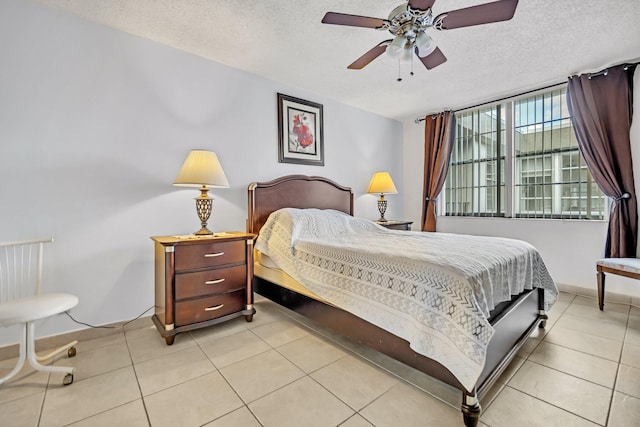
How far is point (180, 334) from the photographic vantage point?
2.38 meters

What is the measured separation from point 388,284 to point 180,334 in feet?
5.87

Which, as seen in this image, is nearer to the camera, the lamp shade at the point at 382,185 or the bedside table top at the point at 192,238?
the bedside table top at the point at 192,238

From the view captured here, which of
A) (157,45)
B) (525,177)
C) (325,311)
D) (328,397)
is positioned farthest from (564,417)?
(157,45)

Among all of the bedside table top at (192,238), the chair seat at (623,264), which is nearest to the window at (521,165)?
the chair seat at (623,264)

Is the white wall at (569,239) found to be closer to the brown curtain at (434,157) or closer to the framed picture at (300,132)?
the brown curtain at (434,157)

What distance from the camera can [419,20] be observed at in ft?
5.94

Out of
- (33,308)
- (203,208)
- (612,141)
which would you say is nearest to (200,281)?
(203,208)

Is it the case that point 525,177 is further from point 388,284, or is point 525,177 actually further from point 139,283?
point 139,283

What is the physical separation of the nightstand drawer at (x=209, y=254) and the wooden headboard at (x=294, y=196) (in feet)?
1.96

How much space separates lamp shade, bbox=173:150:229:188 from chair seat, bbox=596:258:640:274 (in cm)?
362

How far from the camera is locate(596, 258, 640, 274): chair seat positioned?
2.51 metres

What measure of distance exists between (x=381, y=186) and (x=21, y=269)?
3.76 meters

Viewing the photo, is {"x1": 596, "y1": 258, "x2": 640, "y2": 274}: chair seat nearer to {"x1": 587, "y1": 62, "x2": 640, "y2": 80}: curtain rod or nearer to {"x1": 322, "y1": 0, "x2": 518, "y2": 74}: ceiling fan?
{"x1": 587, "y1": 62, "x2": 640, "y2": 80}: curtain rod

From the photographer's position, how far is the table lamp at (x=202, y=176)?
2374 millimetres
